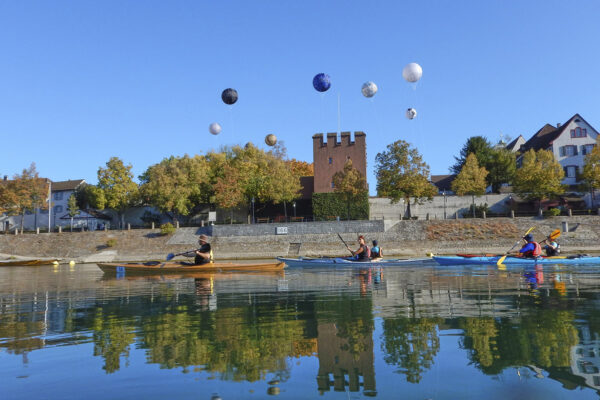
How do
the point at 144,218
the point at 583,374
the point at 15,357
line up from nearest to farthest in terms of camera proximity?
→ the point at 583,374, the point at 15,357, the point at 144,218

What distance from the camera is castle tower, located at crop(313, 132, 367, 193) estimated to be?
5062cm

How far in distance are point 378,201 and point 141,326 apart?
47.6 metres

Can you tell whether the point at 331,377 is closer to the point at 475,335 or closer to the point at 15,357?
the point at 475,335

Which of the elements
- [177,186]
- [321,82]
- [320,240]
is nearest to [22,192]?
[177,186]

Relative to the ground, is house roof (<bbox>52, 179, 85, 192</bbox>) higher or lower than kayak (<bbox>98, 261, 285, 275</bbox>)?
higher

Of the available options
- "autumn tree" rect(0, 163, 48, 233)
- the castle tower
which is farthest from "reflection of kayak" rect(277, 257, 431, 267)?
"autumn tree" rect(0, 163, 48, 233)

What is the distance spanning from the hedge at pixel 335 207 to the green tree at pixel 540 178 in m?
18.4

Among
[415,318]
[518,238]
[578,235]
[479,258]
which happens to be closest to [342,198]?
[518,238]

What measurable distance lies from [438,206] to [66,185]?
6265 centimetres

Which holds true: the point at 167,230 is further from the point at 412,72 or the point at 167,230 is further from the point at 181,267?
the point at 412,72

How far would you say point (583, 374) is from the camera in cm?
405

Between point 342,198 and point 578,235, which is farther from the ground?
point 342,198

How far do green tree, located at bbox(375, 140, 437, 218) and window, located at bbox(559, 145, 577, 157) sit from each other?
2033 cm

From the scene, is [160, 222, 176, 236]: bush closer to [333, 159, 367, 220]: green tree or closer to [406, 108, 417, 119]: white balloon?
[333, 159, 367, 220]: green tree
